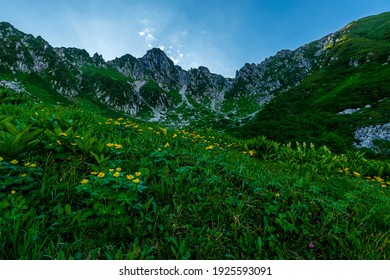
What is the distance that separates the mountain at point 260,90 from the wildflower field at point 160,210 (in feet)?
99.3

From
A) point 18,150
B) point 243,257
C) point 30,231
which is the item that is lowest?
point 243,257

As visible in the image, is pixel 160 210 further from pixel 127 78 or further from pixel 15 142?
pixel 127 78

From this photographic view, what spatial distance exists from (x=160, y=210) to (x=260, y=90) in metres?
182

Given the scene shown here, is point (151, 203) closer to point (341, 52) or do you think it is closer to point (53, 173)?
point (53, 173)

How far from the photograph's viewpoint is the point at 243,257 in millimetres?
2637

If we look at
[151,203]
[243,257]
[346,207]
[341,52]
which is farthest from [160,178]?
[341,52]

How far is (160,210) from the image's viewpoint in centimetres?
309

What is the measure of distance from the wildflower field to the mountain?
99.3ft

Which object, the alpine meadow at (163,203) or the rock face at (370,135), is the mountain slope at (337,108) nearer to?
the rock face at (370,135)

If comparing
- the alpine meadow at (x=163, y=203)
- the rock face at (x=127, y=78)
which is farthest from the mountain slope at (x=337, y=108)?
the rock face at (x=127, y=78)

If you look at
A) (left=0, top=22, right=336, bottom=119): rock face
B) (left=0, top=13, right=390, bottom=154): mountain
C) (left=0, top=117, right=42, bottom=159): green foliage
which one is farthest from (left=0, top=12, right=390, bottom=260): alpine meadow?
(left=0, top=22, right=336, bottom=119): rock face

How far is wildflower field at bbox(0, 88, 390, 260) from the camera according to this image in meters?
2.50

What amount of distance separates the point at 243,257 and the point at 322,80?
89680 millimetres

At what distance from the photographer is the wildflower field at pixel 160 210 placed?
250 centimetres
